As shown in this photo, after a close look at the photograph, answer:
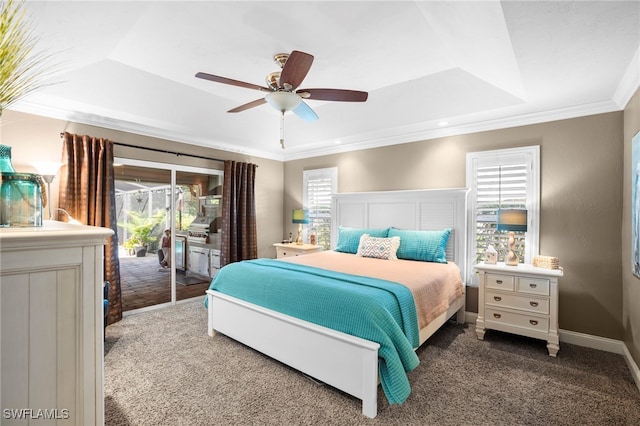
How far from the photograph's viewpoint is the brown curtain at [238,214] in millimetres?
4996

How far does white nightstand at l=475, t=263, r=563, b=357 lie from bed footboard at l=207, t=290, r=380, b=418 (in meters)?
1.86

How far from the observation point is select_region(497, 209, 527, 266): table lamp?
3.25 meters

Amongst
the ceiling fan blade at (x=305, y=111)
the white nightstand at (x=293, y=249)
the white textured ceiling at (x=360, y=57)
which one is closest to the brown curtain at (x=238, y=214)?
the white nightstand at (x=293, y=249)

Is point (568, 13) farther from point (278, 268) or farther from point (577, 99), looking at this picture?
point (278, 268)

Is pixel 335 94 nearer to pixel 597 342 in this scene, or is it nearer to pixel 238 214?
pixel 238 214

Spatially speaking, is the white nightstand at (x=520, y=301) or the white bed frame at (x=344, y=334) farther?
the white nightstand at (x=520, y=301)

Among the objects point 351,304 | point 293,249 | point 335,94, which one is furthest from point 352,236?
point 335,94

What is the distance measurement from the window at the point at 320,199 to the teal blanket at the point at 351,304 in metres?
2.34

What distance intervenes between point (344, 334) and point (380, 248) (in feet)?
6.04

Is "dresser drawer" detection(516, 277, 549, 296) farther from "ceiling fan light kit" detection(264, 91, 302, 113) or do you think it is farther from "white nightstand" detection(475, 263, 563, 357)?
"ceiling fan light kit" detection(264, 91, 302, 113)

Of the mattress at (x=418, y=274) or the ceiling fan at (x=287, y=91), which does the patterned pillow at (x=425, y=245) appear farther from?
the ceiling fan at (x=287, y=91)

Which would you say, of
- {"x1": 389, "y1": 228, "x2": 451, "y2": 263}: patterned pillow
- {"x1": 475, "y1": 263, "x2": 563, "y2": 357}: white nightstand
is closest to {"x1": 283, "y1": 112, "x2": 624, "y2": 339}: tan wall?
{"x1": 475, "y1": 263, "x2": 563, "y2": 357}: white nightstand

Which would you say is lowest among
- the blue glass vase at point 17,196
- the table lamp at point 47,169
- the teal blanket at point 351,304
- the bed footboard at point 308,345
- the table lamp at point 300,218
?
the bed footboard at point 308,345

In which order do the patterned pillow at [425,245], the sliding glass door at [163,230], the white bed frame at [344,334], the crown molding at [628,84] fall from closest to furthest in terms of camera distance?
the white bed frame at [344,334]
the crown molding at [628,84]
the patterned pillow at [425,245]
the sliding glass door at [163,230]
